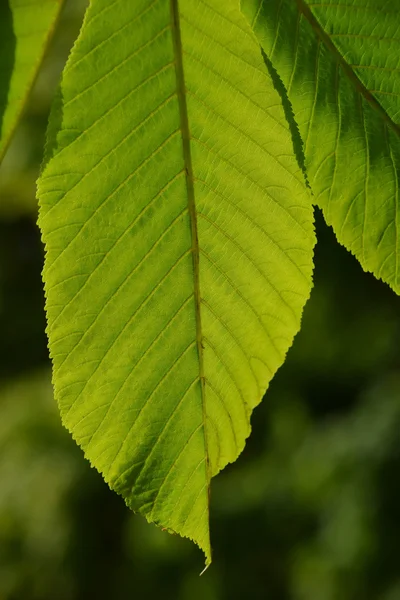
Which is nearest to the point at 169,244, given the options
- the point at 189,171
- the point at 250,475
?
the point at 189,171

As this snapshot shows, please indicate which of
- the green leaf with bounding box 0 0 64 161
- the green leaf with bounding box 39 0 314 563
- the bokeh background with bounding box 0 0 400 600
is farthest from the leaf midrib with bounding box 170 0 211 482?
the bokeh background with bounding box 0 0 400 600

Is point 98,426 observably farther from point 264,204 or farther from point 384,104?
point 384,104

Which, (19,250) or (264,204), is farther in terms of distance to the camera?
(19,250)

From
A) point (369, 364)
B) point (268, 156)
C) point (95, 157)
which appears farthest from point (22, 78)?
point (369, 364)

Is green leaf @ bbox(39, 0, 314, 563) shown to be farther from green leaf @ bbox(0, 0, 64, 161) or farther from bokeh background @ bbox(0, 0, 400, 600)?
bokeh background @ bbox(0, 0, 400, 600)

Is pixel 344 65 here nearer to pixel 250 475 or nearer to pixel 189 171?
pixel 189 171

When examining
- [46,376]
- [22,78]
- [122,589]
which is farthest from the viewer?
[46,376]
